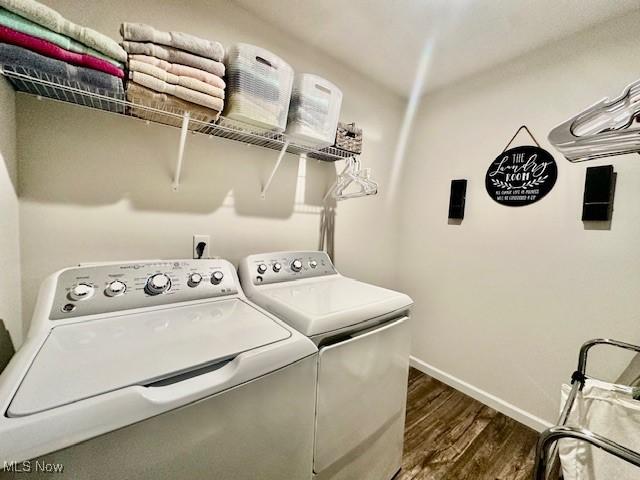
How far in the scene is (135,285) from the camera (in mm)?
971

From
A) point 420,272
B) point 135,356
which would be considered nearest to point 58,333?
point 135,356

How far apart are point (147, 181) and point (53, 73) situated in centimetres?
50

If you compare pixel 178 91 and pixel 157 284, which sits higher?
pixel 178 91

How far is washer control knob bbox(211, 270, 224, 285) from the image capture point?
115 centimetres

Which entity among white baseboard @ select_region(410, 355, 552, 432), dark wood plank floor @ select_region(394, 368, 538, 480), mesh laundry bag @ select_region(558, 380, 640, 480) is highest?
mesh laundry bag @ select_region(558, 380, 640, 480)

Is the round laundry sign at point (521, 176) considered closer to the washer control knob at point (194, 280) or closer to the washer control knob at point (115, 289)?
the washer control knob at point (194, 280)

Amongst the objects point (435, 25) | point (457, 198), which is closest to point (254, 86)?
point (435, 25)

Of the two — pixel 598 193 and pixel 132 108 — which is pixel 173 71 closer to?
pixel 132 108

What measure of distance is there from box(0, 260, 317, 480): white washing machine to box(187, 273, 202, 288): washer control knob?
0.05 m

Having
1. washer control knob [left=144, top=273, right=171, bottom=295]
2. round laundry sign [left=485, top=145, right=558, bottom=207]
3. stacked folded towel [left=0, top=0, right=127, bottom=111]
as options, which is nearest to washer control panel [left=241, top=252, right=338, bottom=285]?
washer control knob [left=144, top=273, right=171, bottom=295]

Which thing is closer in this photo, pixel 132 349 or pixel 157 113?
pixel 132 349

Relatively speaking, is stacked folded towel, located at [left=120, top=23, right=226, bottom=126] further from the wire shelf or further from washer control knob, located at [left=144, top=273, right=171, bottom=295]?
washer control knob, located at [left=144, top=273, right=171, bottom=295]

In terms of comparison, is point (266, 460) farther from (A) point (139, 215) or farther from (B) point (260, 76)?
(B) point (260, 76)

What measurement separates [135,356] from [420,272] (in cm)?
216
